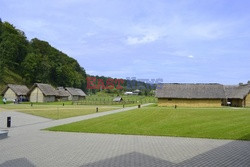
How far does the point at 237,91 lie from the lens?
170 feet

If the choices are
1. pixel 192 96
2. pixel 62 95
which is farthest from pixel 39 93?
pixel 192 96

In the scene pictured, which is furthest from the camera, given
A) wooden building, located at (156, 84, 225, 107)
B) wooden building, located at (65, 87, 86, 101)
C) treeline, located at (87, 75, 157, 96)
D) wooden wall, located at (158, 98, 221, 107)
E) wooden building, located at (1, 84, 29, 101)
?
treeline, located at (87, 75, 157, 96)

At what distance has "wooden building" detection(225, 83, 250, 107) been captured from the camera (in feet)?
156

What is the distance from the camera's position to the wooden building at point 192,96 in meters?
49.8

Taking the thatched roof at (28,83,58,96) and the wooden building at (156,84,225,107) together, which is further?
the thatched roof at (28,83,58,96)

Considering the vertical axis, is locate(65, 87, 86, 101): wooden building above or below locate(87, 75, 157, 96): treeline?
below

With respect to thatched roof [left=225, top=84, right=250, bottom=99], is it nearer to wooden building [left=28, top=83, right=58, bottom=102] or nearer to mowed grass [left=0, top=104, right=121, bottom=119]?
mowed grass [left=0, top=104, right=121, bottom=119]

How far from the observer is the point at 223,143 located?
12008 mm

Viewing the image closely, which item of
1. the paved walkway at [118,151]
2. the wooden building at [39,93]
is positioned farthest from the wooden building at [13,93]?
the paved walkway at [118,151]

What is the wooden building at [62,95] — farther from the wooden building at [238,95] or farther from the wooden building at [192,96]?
the wooden building at [238,95]

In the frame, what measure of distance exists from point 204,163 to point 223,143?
4241 millimetres

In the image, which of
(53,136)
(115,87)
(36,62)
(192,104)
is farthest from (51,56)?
(53,136)

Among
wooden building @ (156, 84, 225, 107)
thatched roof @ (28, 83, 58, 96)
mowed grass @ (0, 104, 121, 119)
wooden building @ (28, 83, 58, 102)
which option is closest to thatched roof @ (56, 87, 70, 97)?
thatched roof @ (28, 83, 58, 96)

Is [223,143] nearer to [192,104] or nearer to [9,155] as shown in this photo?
[9,155]
